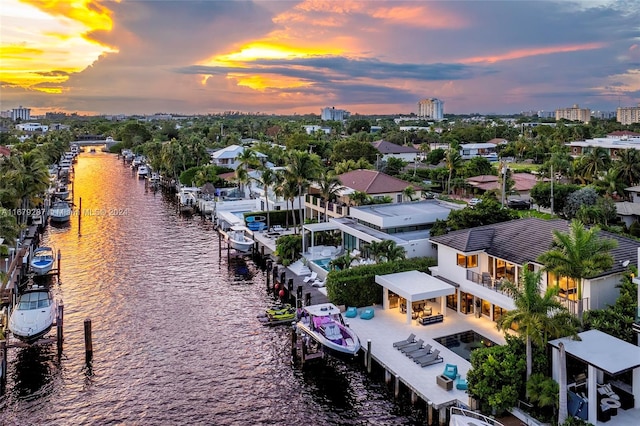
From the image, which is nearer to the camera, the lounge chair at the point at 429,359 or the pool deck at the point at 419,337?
the pool deck at the point at 419,337

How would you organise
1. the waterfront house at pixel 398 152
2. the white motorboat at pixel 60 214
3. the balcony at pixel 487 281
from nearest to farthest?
1. the balcony at pixel 487 281
2. the white motorboat at pixel 60 214
3. the waterfront house at pixel 398 152

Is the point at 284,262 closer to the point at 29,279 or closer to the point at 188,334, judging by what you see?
the point at 188,334

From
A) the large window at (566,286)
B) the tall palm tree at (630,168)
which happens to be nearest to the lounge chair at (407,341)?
the large window at (566,286)

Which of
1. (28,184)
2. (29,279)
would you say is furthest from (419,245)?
(28,184)

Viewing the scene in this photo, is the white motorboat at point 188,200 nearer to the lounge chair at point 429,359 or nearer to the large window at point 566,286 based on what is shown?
the lounge chair at point 429,359

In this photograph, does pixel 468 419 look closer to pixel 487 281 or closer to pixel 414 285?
pixel 487 281

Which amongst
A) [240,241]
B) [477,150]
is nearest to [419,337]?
[240,241]

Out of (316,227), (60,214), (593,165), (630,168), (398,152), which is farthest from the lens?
(398,152)
